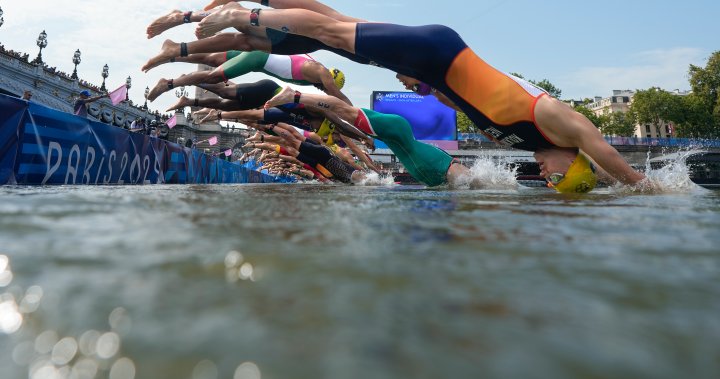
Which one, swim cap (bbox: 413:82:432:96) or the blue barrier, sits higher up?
swim cap (bbox: 413:82:432:96)

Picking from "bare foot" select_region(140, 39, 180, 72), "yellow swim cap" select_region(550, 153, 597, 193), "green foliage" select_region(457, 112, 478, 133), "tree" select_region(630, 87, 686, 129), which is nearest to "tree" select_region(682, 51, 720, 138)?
"tree" select_region(630, 87, 686, 129)

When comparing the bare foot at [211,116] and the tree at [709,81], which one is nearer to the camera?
the bare foot at [211,116]

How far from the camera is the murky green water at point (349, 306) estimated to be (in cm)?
32

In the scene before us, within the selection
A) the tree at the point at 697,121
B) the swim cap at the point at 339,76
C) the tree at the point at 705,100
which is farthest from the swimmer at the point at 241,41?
the tree at the point at 697,121

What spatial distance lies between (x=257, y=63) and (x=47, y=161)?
3019 millimetres

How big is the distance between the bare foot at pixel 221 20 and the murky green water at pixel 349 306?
9.66ft

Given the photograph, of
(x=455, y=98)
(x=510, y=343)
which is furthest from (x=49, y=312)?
(x=455, y=98)

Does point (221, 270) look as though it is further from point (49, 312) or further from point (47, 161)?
point (47, 161)

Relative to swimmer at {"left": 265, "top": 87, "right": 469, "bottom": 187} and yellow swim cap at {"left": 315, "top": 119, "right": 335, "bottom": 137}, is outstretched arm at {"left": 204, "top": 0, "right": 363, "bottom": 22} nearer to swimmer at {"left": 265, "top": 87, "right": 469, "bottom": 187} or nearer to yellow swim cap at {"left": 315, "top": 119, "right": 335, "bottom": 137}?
swimmer at {"left": 265, "top": 87, "right": 469, "bottom": 187}

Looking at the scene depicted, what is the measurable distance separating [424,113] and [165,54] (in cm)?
1986

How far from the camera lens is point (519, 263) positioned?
2.01ft

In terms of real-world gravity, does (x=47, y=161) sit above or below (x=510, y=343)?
above

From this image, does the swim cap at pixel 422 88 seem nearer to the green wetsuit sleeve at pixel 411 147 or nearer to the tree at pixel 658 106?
the green wetsuit sleeve at pixel 411 147

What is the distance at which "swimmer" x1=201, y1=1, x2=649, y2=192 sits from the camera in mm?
2941
